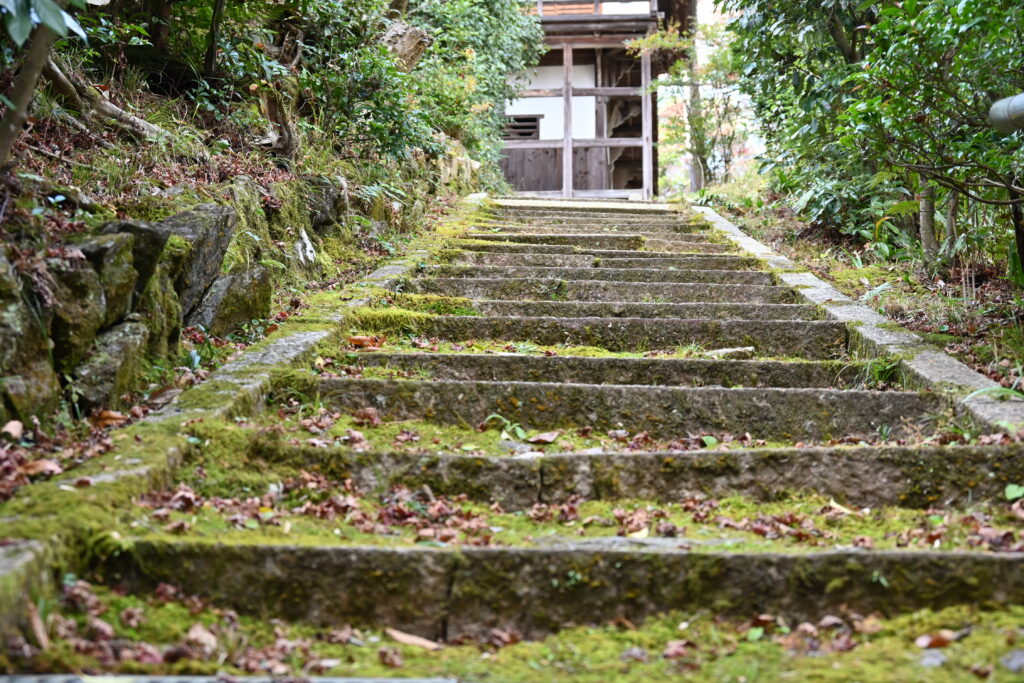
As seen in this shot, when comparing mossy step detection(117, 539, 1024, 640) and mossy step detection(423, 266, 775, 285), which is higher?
mossy step detection(423, 266, 775, 285)

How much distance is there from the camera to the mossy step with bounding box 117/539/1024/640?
82.9 inches

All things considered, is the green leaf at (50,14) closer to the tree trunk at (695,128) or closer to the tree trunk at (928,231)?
the tree trunk at (928,231)

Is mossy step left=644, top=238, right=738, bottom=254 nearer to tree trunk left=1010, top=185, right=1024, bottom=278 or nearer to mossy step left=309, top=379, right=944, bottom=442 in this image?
tree trunk left=1010, top=185, right=1024, bottom=278

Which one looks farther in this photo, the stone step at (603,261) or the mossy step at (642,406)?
the stone step at (603,261)

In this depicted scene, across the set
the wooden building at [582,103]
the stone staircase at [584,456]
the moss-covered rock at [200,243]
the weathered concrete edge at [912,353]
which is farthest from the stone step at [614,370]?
the wooden building at [582,103]

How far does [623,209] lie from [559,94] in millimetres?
7783

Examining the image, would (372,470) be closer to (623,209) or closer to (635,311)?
(635,311)

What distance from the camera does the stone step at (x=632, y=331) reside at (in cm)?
445

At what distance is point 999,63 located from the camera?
3887 millimetres

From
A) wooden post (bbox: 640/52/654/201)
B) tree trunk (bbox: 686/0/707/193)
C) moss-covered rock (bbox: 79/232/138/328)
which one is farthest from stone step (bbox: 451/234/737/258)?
wooden post (bbox: 640/52/654/201)

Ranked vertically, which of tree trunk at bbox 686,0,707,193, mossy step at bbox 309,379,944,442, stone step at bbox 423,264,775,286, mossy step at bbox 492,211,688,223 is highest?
tree trunk at bbox 686,0,707,193

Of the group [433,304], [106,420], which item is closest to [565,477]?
[106,420]

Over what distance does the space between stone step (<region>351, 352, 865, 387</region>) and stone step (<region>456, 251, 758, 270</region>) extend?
8.02ft

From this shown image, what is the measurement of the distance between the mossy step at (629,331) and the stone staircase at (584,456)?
0.01m
